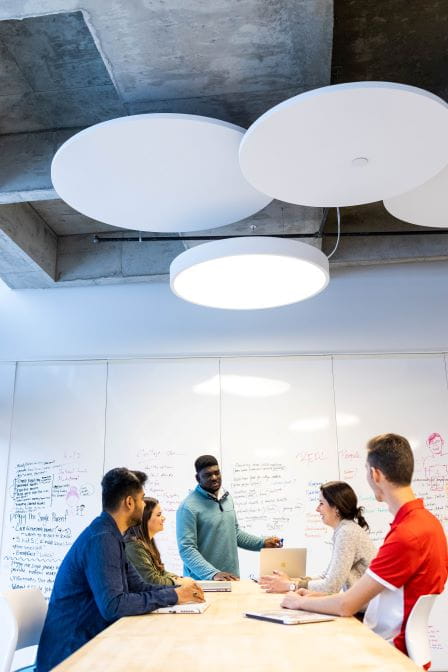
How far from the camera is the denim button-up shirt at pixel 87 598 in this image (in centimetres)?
222

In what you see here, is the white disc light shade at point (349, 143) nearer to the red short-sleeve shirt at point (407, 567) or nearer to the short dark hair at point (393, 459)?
the short dark hair at point (393, 459)

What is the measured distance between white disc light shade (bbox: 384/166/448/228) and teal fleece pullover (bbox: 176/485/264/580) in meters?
2.06

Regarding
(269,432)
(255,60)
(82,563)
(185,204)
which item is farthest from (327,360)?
(82,563)

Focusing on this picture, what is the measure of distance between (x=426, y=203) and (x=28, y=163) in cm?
235

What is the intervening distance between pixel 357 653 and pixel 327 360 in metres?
3.52

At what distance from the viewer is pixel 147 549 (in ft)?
9.69

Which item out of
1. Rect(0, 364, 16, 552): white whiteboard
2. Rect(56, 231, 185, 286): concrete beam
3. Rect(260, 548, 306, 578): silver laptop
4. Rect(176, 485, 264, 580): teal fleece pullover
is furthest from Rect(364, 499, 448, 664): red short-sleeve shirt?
Rect(0, 364, 16, 552): white whiteboard

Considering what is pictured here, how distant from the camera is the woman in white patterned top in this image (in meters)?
2.58

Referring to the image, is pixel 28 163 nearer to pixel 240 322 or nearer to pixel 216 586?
pixel 240 322

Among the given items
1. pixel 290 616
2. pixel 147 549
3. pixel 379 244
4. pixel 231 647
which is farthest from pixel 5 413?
pixel 231 647

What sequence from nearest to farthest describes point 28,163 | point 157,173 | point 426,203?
point 157,173
point 426,203
point 28,163

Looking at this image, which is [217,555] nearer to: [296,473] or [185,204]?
[296,473]

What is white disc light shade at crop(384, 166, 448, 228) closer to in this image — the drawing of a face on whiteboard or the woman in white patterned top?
the woman in white patterned top

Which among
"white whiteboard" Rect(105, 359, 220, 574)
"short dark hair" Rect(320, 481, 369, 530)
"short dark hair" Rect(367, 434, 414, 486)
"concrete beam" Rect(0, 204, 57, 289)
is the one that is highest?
"concrete beam" Rect(0, 204, 57, 289)
